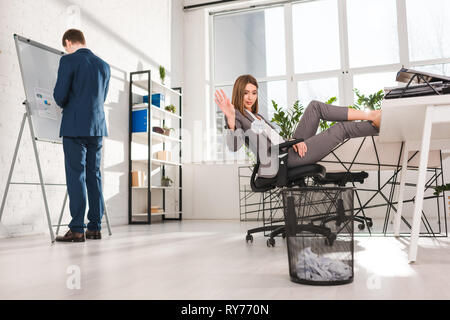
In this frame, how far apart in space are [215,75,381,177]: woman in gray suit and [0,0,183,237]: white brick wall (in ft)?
5.73

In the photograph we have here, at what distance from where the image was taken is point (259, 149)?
2104mm

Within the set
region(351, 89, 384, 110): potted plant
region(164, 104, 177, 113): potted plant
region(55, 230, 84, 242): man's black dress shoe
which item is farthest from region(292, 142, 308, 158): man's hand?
region(164, 104, 177, 113): potted plant

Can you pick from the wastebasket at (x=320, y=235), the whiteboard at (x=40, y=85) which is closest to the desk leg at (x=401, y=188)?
the wastebasket at (x=320, y=235)

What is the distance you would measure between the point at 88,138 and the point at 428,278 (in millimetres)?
2142

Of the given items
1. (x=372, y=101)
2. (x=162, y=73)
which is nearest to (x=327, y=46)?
(x=372, y=101)

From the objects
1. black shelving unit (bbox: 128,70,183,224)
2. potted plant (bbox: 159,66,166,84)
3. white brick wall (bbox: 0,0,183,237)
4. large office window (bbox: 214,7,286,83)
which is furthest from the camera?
large office window (bbox: 214,7,286,83)

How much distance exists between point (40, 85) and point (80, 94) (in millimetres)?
381

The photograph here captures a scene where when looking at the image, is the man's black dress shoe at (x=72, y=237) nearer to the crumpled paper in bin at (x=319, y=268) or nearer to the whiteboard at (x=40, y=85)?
the whiteboard at (x=40, y=85)

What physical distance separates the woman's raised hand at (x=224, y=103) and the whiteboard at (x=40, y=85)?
1.44 metres

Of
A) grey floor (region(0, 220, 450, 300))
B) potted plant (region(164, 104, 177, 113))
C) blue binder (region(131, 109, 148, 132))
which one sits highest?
potted plant (region(164, 104, 177, 113))

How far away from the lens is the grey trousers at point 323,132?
75.6 inches

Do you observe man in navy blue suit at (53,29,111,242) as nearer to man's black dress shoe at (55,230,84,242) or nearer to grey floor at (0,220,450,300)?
man's black dress shoe at (55,230,84,242)

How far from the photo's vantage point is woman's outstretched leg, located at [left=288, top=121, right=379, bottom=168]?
6.33 ft

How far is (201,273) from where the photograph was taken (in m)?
1.34
